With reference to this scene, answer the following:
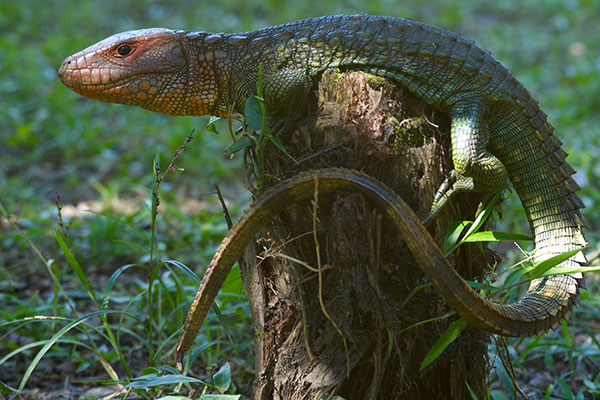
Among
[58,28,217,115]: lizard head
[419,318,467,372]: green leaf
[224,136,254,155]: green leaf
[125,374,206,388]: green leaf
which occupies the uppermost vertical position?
[58,28,217,115]: lizard head

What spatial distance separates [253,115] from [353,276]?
79 cm

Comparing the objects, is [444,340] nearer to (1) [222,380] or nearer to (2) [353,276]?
(2) [353,276]

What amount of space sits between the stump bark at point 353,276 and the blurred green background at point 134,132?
80cm

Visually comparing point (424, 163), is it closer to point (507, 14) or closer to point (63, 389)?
point (63, 389)

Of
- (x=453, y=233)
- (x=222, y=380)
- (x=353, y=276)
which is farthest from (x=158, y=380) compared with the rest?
(x=453, y=233)

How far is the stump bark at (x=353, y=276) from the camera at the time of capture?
94.9 inches

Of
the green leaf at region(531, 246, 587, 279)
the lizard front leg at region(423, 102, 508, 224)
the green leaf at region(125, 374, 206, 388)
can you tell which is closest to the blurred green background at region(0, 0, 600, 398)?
the green leaf at region(125, 374, 206, 388)

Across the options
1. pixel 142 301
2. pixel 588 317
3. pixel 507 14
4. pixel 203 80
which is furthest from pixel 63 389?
pixel 507 14

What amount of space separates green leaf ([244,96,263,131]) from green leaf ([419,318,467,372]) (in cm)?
115

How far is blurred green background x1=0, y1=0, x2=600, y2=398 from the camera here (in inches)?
182

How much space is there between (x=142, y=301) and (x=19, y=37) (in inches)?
276

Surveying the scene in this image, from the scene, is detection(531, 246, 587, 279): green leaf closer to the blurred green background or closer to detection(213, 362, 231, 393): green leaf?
the blurred green background

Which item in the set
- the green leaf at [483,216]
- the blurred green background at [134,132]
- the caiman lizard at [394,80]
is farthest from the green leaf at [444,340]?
the blurred green background at [134,132]

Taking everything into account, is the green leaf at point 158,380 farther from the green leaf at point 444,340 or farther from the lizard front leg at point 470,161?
the lizard front leg at point 470,161
